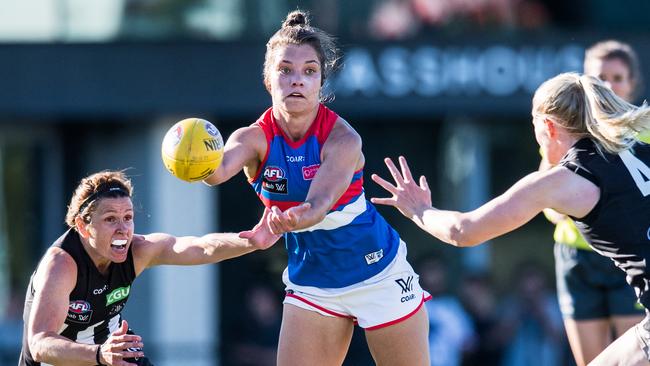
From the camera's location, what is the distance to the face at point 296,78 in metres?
5.47

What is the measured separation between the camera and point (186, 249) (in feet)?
19.0

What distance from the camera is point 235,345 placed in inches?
464

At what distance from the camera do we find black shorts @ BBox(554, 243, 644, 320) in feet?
20.9

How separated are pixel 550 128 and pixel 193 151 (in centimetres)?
149

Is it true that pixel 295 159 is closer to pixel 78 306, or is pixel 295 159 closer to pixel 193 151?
pixel 193 151

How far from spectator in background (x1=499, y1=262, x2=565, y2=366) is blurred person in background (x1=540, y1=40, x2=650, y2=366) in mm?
4665

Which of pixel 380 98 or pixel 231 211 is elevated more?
pixel 380 98

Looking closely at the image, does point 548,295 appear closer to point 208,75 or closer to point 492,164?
point 492,164

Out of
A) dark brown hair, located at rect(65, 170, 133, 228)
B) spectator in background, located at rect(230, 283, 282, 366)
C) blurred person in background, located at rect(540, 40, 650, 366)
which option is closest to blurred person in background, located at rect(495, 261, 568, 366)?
spectator in background, located at rect(230, 283, 282, 366)

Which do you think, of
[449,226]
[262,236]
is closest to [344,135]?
[262,236]

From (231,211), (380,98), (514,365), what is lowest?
(514,365)

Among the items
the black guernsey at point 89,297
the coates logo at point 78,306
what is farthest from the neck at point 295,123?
the coates logo at point 78,306

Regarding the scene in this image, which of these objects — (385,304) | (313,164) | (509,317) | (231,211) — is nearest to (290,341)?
(385,304)

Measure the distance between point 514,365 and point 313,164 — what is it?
621 cm
